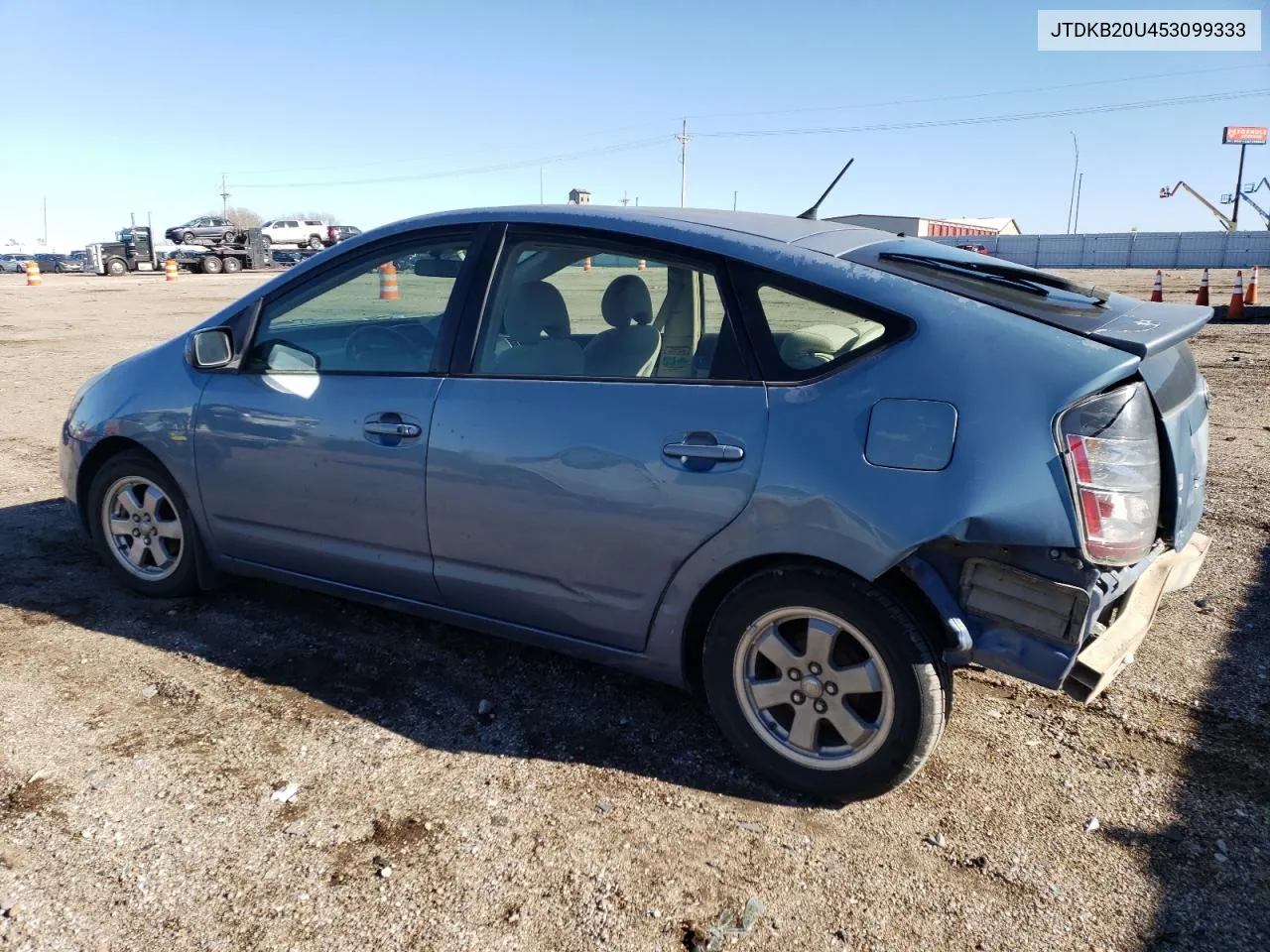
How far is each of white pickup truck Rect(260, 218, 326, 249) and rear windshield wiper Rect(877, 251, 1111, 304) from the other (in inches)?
2067

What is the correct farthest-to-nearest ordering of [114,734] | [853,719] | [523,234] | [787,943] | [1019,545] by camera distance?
1. [523,234]
2. [114,734]
3. [853,719]
4. [1019,545]
5. [787,943]

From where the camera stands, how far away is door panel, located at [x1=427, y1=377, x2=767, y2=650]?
111 inches

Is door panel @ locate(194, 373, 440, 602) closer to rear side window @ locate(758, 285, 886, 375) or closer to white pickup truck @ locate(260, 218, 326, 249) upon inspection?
rear side window @ locate(758, 285, 886, 375)

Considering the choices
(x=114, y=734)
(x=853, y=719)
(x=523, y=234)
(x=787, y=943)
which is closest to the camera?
(x=787, y=943)

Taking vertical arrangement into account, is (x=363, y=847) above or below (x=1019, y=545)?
below

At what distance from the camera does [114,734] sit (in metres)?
3.18

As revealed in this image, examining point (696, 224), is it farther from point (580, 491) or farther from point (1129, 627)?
point (1129, 627)

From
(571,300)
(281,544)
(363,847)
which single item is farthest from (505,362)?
(363,847)

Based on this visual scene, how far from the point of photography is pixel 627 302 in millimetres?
3447

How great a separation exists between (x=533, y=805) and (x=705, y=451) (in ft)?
3.81

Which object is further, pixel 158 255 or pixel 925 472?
pixel 158 255

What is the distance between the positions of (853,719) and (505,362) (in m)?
1.63

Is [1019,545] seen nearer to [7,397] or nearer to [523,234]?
[523,234]

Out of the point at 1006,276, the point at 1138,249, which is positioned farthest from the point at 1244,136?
the point at 1006,276
